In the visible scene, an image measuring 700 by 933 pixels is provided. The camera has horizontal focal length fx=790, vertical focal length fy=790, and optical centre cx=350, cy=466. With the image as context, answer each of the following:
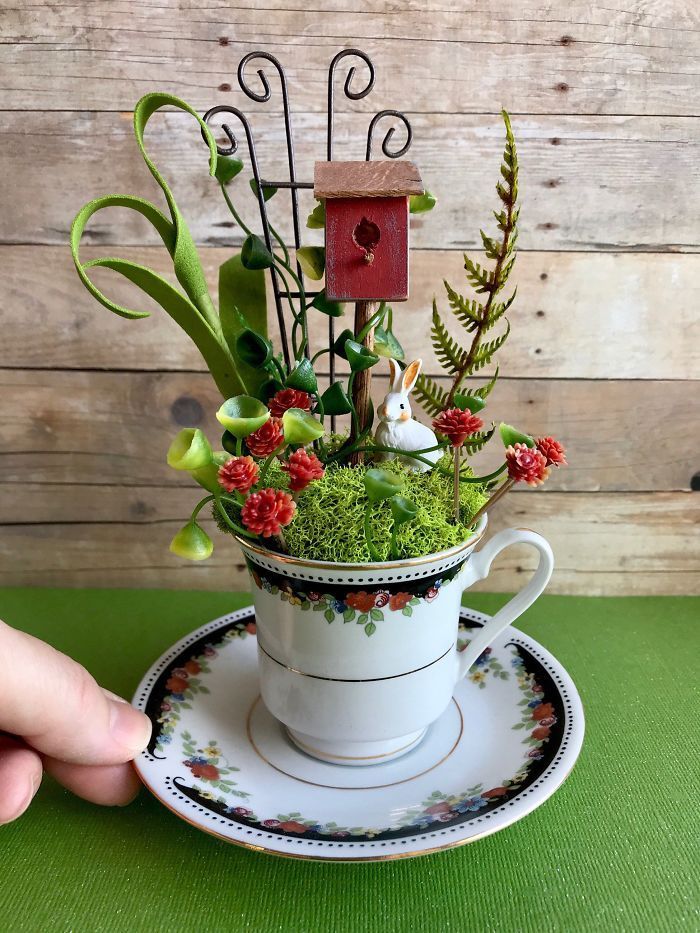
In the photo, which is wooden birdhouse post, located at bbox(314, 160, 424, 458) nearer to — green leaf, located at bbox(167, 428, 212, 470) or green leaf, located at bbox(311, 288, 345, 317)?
green leaf, located at bbox(311, 288, 345, 317)

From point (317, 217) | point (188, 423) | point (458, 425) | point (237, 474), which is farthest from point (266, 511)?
point (188, 423)

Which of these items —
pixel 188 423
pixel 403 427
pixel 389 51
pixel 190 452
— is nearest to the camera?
pixel 190 452

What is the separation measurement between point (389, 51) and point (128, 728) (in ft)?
1.99

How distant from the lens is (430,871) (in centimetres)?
50

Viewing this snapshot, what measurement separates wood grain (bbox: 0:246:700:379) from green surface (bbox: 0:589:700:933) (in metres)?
0.35

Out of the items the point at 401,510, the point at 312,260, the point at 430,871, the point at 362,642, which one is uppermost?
the point at 312,260

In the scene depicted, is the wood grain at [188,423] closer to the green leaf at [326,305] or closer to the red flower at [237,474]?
the green leaf at [326,305]

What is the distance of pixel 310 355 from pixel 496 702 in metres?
0.39

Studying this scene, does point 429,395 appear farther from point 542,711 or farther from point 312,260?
point 542,711

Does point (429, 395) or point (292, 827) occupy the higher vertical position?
point (429, 395)

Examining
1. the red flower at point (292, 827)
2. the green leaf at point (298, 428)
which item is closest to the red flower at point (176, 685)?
the red flower at point (292, 827)

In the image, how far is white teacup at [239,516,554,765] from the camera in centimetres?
50

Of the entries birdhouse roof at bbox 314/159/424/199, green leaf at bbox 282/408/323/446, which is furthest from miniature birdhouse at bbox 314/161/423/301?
green leaf at bbox 282/408/323/446

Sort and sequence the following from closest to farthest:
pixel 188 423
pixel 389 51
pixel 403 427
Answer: pixel 403 427 → pixel 389 51 → pixel 188 423
